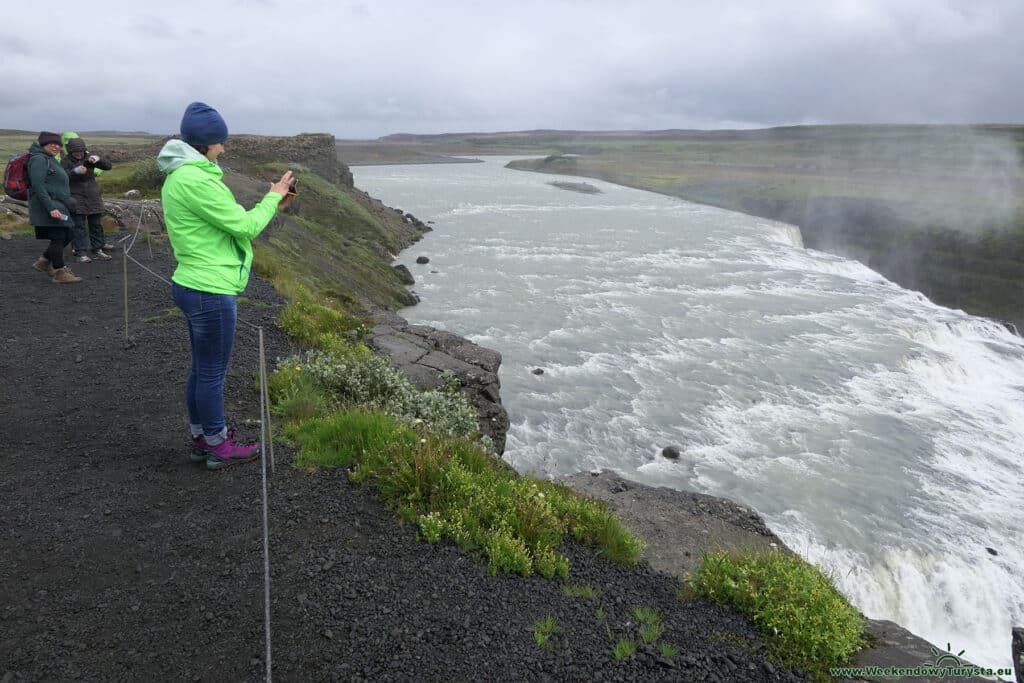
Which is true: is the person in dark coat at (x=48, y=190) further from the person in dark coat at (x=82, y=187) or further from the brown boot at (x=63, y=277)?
the brown boot at (x=63, y=277)

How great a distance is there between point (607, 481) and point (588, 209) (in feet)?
209

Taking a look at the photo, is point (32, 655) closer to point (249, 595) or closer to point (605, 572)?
point (249, 595)

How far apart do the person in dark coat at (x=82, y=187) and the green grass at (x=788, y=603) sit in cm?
1303

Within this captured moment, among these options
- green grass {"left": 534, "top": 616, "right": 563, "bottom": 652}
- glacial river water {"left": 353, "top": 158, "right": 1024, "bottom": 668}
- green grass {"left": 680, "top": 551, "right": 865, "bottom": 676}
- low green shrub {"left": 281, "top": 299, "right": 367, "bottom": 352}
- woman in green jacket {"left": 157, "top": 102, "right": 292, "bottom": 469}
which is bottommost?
glacial river water {"left": 353, "top": 158, "right": 1024, "bottom": 668}

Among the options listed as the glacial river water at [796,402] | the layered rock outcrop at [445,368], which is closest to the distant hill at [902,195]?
the glacial river water at [796,402]

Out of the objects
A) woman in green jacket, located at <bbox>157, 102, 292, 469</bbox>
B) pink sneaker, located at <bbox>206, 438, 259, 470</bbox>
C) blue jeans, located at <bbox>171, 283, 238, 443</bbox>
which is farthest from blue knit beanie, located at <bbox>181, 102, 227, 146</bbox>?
pink sneaker, located at <bbox>206, 438, 259, 470</bbox>

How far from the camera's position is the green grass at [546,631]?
5.06 m

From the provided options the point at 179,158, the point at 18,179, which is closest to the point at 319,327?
the point at 18,179

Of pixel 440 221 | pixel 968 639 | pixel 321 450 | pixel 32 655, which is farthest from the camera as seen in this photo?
pixel 440 221

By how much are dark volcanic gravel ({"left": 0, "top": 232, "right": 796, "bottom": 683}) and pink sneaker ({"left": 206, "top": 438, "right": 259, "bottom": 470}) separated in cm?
13

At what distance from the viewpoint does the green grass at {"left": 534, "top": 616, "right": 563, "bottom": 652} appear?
5062mm

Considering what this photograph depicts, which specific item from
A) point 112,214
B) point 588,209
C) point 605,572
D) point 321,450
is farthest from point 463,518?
point 588,209

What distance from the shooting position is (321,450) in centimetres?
715

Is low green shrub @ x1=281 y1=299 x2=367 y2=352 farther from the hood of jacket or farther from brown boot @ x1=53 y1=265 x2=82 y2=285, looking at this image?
the hood of jacket
